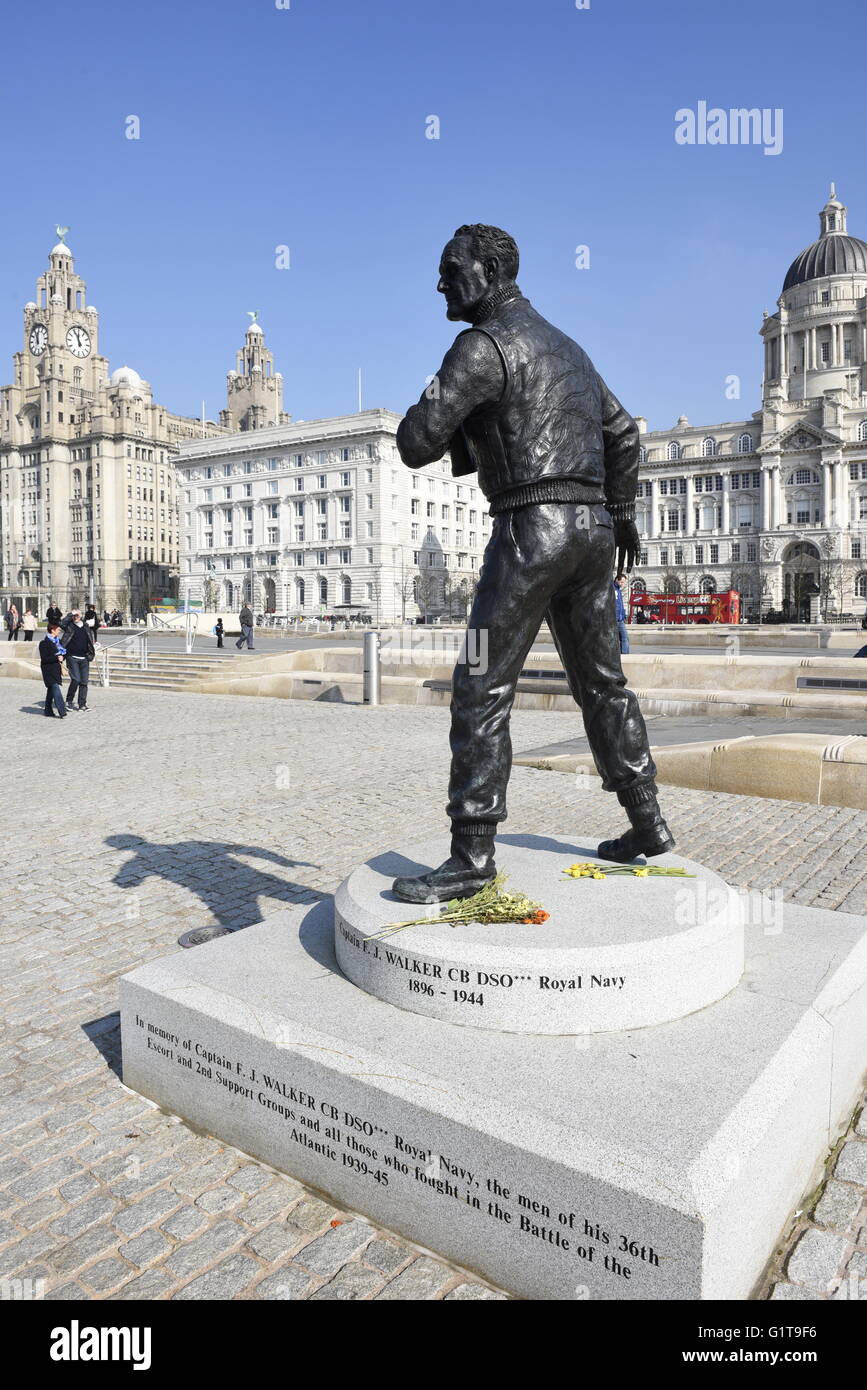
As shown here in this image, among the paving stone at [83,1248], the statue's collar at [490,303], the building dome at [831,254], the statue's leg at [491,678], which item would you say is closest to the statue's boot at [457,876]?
the statue's leg at [491,678]

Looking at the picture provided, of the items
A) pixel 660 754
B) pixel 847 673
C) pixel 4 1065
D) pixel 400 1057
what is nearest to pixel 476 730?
pixel 400 1057

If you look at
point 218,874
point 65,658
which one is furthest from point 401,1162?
point 65,658

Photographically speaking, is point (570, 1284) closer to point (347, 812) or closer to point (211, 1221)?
point (211, 1221)

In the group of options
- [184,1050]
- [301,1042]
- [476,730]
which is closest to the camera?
[301,1042]

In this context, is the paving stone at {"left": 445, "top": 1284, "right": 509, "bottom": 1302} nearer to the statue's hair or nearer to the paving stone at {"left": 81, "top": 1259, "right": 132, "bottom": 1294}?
the paving stone at {"left": 81, "top": 1259, "right": 132, "bottom": 1294}

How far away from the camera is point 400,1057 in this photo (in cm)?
277

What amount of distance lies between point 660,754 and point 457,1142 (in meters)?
7.19

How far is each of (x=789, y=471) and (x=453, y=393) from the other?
288 ft

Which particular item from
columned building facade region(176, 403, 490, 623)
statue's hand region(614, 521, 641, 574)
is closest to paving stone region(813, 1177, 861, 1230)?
statue's hand region(614, 521, 641, 574)

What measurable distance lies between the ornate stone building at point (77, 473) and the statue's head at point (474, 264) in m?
117

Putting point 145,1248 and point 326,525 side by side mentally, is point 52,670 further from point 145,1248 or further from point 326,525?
point 326,525

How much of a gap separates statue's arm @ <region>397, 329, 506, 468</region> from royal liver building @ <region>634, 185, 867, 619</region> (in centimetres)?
7580

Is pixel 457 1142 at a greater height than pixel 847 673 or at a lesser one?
lesser
